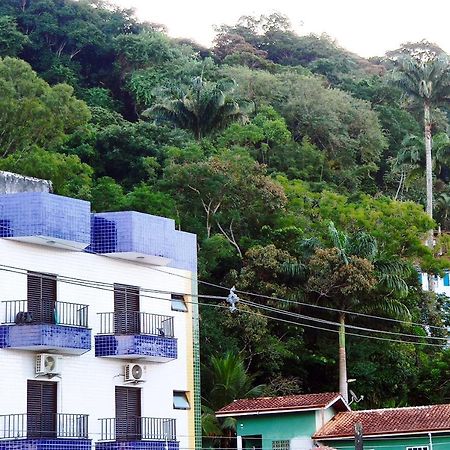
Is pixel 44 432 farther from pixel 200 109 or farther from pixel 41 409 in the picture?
pixel 200 109

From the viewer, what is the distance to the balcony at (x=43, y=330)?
1163 inches

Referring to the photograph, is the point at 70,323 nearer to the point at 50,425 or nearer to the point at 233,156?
the point at 50,425

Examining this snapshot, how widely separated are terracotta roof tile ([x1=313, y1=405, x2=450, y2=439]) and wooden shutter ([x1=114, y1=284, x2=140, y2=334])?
7.35m

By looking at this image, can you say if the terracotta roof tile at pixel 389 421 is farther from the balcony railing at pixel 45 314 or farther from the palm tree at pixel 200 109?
the palm tree at pixel 200 109

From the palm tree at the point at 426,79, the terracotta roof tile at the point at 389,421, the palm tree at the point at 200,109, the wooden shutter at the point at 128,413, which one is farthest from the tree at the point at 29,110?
the terracotta roof tile at the point at 389,421

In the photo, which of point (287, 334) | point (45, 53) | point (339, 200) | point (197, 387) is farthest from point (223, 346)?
point (45, 53)

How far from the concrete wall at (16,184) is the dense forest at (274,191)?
9.43 meters

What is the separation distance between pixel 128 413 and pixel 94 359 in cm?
229

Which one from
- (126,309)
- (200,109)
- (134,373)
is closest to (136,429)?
(134,373)

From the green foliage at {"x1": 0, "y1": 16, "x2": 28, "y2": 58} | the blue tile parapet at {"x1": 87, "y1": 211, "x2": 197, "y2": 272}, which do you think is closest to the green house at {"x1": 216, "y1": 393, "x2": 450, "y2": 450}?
the blue tile parapet at {"x1": 87, "y1": 211, "x2": 197, "y2": 272}

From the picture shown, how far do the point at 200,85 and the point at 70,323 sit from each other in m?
32.7

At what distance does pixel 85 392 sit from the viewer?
104 feet

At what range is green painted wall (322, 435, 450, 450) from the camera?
35.1 metres

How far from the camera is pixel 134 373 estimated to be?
33.0 meters
